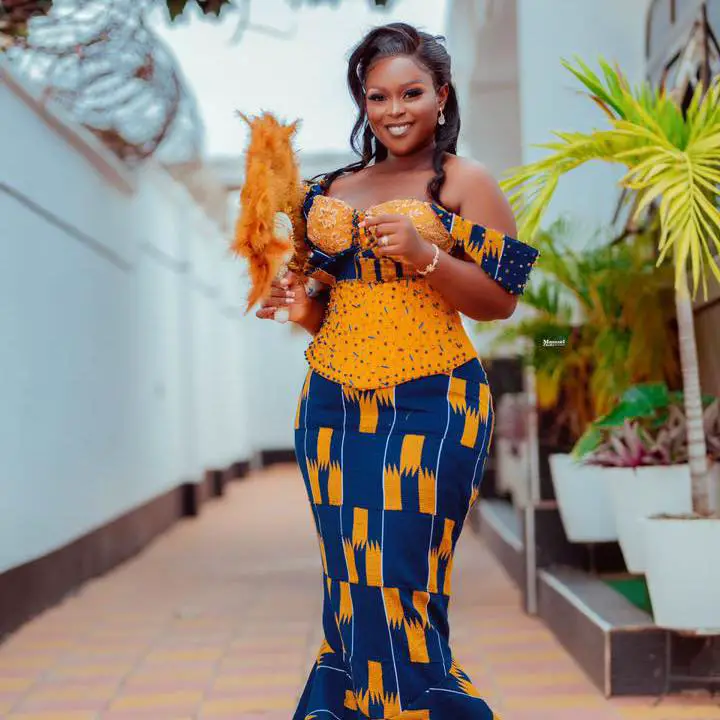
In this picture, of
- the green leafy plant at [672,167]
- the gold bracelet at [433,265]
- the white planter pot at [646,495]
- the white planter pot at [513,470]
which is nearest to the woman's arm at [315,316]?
→ the gold bracelet at [433,265]

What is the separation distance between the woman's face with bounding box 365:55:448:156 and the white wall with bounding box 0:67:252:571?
2484 millimetres

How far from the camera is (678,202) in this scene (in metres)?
2.69

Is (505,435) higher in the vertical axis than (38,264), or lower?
lower

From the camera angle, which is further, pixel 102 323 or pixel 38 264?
pixel 102 323

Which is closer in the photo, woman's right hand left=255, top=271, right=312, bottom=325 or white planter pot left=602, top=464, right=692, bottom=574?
woman's right hand left=255, top=271, right=312, bottom=325

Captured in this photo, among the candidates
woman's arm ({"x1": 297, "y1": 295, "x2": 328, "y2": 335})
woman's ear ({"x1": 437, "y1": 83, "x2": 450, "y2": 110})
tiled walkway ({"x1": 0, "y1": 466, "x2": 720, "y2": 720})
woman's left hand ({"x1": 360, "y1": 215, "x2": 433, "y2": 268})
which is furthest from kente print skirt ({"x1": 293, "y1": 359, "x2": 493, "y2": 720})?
tiled walkway ({"x1": 0, "y1": 466, "x2": 720, "y2": 720})

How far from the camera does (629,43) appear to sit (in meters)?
4.90

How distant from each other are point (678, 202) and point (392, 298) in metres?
0.90

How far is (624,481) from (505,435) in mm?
2983

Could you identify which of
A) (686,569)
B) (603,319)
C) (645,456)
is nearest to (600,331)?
(603,319)

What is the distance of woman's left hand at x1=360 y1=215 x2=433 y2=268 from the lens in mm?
1963

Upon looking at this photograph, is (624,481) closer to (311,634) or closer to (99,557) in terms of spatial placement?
(311,634)

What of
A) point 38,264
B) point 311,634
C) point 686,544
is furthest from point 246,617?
point 686,544

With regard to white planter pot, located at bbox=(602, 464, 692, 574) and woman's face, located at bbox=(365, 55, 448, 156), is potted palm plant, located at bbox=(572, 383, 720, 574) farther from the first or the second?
woman's face, located at bbox=(365, 55, 448, 156)
